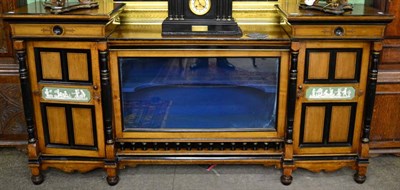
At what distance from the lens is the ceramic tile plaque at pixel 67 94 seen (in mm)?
2381

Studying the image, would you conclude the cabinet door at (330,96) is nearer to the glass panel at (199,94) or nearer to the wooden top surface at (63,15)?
the glass panel at (199,94)

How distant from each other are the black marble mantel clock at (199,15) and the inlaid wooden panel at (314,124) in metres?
0.58

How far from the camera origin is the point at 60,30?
2.27 metres

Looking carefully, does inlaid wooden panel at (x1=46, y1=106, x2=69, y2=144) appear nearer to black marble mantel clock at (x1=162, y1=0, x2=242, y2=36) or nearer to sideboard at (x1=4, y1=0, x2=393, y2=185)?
sideboard at (x1=4, y1=0, x2=393, y2=185)

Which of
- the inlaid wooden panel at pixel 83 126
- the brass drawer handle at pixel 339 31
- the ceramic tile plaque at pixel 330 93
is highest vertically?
the brass drawer handle at pixel 339 31

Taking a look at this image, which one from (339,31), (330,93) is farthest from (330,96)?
(339,31)

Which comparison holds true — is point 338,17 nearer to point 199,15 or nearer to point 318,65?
point 318,65

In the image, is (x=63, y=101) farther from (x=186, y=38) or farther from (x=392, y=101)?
(x=392, y=101)

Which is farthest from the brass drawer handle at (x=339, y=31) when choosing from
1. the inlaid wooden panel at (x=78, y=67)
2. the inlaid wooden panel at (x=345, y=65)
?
the inlaid wooden panel at (x=78, y=67)

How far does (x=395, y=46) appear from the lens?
104 inches

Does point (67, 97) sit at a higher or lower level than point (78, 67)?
lower

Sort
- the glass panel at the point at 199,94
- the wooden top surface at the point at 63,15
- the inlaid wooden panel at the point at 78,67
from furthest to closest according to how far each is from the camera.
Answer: the glass panel at the point at 199,94, the inlaid wooden panel at the point at 78,67, the wooden top surface at the point at 63,15

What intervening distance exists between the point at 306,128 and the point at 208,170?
0.63 meters

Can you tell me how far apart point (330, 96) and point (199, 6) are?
836 millimetres
